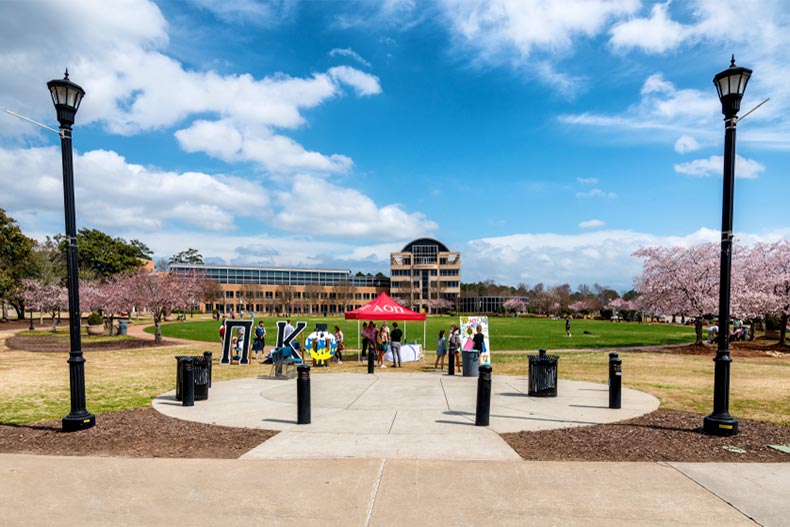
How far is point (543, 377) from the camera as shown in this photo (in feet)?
41.3

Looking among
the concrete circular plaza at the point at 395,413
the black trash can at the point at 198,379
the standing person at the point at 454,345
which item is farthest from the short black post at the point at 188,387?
the standing person at the point at 454,345

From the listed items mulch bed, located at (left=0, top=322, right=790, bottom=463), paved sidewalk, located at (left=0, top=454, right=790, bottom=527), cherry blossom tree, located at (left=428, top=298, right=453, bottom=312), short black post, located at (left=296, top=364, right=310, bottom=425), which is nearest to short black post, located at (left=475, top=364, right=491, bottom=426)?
mulch bed, located at (left=0, top=322, right=790, bottom=463)

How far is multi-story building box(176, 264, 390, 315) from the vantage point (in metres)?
114

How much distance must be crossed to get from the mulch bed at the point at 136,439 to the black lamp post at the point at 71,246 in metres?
0.27

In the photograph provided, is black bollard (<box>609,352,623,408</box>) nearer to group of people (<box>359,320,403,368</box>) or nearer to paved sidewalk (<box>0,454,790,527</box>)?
paved sidewalk (<box>0,454,790,527</box>)

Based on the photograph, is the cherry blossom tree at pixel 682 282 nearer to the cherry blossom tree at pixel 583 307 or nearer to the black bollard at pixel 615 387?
the black bollard at pixel 615 387

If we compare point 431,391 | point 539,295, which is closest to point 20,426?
point 431,391

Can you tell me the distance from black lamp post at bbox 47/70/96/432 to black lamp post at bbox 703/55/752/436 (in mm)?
11073

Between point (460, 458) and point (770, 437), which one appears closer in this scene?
point (460, 458)

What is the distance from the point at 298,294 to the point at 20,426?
372ft

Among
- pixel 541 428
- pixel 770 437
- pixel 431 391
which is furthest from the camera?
pixel 431 391

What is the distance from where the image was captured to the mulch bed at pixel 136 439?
25.1 ft

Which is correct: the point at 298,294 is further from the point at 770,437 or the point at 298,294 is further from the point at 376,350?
the point at 770,437

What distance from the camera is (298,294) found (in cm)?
12150
